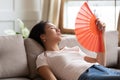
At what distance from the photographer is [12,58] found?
2.22 meters

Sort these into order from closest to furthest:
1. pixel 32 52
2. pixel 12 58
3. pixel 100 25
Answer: pixel 100 25
pixel 12 58
pixel 32 52

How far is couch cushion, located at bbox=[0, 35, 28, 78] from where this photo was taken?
86.7 inches

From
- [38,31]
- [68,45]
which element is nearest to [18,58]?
[38,31]

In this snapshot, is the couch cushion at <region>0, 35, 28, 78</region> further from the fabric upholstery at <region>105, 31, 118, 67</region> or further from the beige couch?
the fabric upholstery at <region>105, 31, 118, 67</region>

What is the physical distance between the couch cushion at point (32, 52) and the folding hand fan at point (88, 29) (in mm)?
448

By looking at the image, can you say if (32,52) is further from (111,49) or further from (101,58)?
(111,49)

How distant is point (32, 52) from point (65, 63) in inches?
14.3

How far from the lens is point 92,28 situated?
2.06 metres

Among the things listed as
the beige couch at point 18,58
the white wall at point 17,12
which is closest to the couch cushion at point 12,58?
the beige couch at point 18,58

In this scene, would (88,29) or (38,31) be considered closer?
(88,29)

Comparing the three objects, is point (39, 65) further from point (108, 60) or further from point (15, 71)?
point (108, 60)

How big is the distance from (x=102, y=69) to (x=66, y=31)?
1.92 m

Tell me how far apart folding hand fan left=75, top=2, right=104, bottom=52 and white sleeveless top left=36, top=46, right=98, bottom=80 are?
0.57 feet

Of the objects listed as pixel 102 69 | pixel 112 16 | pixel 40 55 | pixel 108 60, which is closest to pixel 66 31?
pixel 112 16
